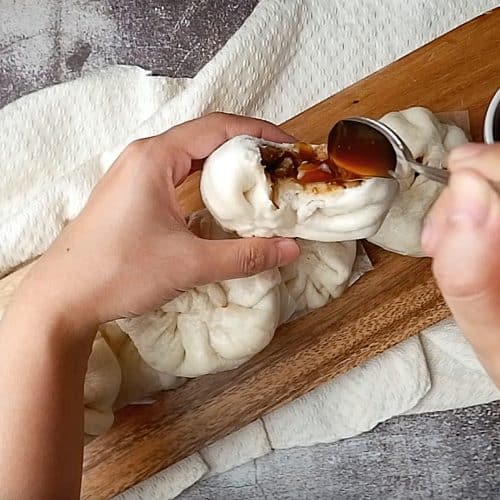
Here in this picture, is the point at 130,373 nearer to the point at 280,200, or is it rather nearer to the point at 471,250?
the point at 280,200

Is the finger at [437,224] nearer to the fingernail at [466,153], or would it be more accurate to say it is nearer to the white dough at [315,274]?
the fingernail at [466,153]

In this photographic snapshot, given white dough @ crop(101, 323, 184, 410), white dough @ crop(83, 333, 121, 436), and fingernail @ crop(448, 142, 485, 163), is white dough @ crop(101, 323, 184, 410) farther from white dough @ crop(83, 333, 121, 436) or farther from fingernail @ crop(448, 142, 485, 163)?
fingernail @ crop(448, 142, 485, 163)

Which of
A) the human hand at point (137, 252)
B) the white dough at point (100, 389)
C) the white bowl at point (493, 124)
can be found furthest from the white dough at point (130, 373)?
the white bowl at point (493, 124)

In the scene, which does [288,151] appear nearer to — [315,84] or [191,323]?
[191,323]

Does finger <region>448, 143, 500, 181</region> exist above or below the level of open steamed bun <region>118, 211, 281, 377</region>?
above

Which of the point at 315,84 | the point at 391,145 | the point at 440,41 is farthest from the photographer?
the point at 315,84

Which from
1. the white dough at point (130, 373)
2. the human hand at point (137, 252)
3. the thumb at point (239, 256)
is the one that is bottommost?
the white dough at point (130, 373)

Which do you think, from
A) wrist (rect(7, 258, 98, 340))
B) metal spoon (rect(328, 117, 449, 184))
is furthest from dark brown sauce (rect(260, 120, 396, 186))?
wrist (rect(7, 258, 98, 340))

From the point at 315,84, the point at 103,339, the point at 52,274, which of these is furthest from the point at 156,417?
the point at 315,84

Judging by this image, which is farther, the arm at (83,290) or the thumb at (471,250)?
the arm at (83,290)
